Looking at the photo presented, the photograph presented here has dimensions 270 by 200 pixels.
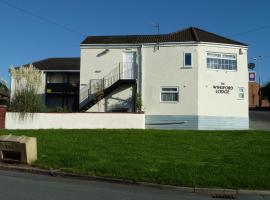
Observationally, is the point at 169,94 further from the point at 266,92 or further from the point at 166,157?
the point at 266,92

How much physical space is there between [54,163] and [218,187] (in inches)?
240

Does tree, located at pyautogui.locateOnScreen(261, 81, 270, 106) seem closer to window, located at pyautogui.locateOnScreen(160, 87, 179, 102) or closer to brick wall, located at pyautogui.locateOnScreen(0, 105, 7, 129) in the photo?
window, located at pyautogui.locateOnScreen(160, 87, 179, 102)

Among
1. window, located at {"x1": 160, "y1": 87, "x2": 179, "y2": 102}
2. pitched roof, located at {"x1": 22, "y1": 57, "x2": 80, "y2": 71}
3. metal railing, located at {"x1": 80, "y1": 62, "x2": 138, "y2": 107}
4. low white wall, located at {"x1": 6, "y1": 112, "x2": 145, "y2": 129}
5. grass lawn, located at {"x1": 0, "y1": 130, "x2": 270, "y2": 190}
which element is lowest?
grass lawn, located at {"x1": 0, "y1": 130, "x2": 270, "y2": 190}

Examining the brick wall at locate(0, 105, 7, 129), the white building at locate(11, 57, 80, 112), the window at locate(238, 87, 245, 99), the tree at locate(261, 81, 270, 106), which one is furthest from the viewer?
the tree at locate(261, 81, 270, 106)

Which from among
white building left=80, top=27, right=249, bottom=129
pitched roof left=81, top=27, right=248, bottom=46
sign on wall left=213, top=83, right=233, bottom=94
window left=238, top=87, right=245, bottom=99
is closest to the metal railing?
white building left=80, top=27, right=249, bottom=129

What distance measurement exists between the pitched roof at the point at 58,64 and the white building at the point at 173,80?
16.8m

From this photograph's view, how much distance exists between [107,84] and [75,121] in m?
6.75

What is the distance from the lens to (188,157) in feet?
57.5

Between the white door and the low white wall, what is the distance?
5.61 m

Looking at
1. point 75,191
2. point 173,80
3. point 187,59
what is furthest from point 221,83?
point 75,191

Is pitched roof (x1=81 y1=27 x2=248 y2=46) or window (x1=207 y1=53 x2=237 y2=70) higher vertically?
pitched roof (x1=81 y1=27 x2=248 y2=46)

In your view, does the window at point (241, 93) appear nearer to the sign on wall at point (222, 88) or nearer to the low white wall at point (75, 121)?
the sign on wall at point (222, 88)

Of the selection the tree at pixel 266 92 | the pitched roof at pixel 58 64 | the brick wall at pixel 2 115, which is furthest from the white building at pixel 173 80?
the tree at pixel 266 92

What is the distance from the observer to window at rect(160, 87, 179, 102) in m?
35.1
